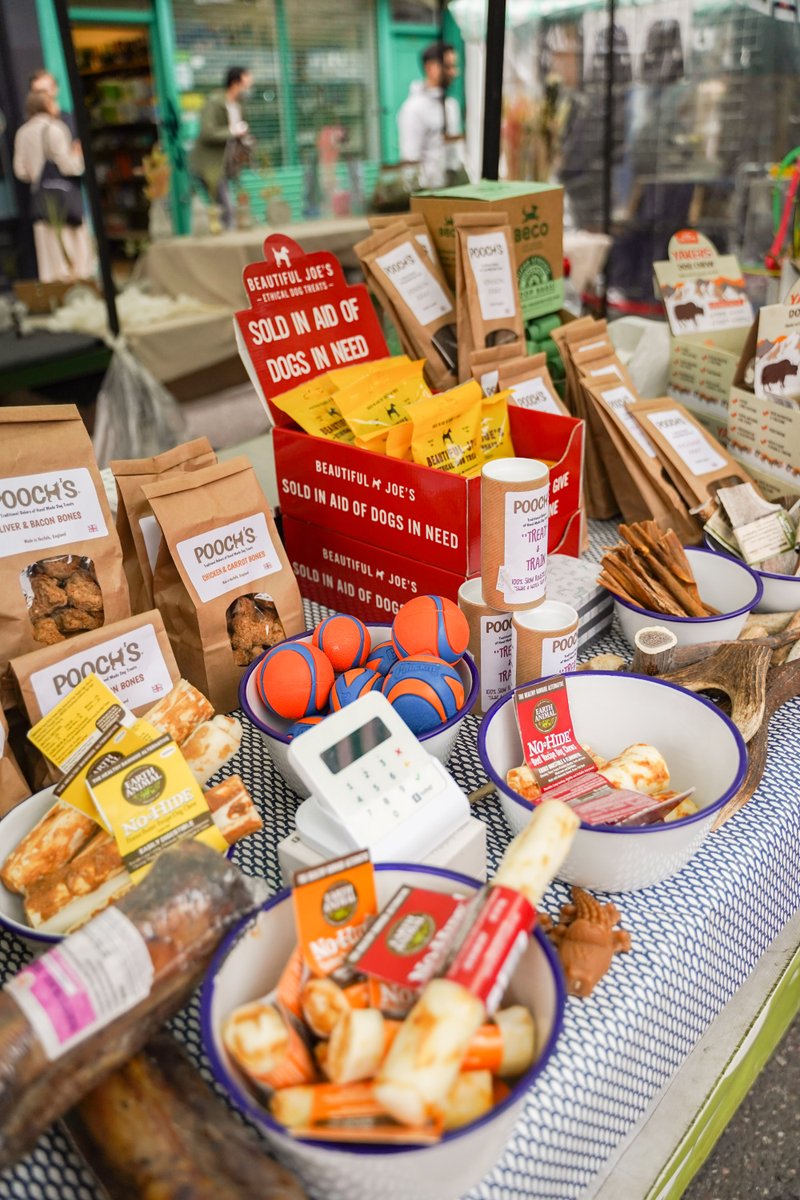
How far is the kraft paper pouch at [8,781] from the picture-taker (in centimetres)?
103

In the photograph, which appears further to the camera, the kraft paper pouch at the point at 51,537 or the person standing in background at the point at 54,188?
the person standing in background at the point at 54,188

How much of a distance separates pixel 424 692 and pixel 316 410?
705 millimetres

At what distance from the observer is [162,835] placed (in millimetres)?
877

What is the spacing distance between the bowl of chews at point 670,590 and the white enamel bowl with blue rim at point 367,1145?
2.24 ft

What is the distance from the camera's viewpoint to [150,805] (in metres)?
0.89

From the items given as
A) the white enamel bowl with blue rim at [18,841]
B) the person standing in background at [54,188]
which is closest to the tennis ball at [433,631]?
the white enamel bowl with blue rim at [18,841]

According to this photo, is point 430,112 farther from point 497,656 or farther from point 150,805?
point 150,805

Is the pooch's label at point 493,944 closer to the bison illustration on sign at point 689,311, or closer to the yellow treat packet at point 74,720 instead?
the yellow treat packet at point 74,720

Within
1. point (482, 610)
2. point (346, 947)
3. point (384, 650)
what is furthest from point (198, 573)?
point (346, 947)

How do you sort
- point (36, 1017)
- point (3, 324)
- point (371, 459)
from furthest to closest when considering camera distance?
point (3, 324)
point (371, 459)
point (36, 1017)

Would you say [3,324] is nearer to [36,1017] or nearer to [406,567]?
[406,567]

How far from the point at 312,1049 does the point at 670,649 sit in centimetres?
76

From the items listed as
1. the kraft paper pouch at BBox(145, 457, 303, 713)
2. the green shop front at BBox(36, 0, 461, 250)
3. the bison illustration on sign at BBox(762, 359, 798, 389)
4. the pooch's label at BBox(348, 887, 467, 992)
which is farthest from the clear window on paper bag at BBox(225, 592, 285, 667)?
the green shop front at BBox(36, 0, 461, 250)

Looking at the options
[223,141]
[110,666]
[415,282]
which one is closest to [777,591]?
[415,282]
